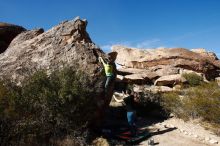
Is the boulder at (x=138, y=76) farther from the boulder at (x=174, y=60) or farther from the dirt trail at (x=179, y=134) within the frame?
the dirt trail at (x=179, y=134)

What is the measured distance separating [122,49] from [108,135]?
1271 inches

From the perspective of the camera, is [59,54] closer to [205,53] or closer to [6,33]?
→ [6,33]

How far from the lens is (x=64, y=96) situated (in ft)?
48.5

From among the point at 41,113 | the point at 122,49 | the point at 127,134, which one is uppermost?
the point at 122,49

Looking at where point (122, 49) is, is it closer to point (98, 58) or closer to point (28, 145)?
point (98, 58)

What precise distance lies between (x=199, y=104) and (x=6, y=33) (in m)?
15.9

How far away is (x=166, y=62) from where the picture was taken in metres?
43.7

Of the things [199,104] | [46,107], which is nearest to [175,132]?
[199,104]

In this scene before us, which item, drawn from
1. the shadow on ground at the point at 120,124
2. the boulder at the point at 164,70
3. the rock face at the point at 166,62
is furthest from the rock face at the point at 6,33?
the boulder at the point at 164,70

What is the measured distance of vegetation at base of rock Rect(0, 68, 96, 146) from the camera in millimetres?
13258

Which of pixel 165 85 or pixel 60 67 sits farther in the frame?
pixel 165 85

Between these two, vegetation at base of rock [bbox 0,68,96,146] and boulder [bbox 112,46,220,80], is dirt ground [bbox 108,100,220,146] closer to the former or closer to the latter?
vegetation at base of rock [bbox 0,68,96,146]

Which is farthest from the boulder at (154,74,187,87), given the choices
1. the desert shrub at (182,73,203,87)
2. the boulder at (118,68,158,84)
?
the boulder at (118,68,158,84)

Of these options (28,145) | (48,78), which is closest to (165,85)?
(48,78)
